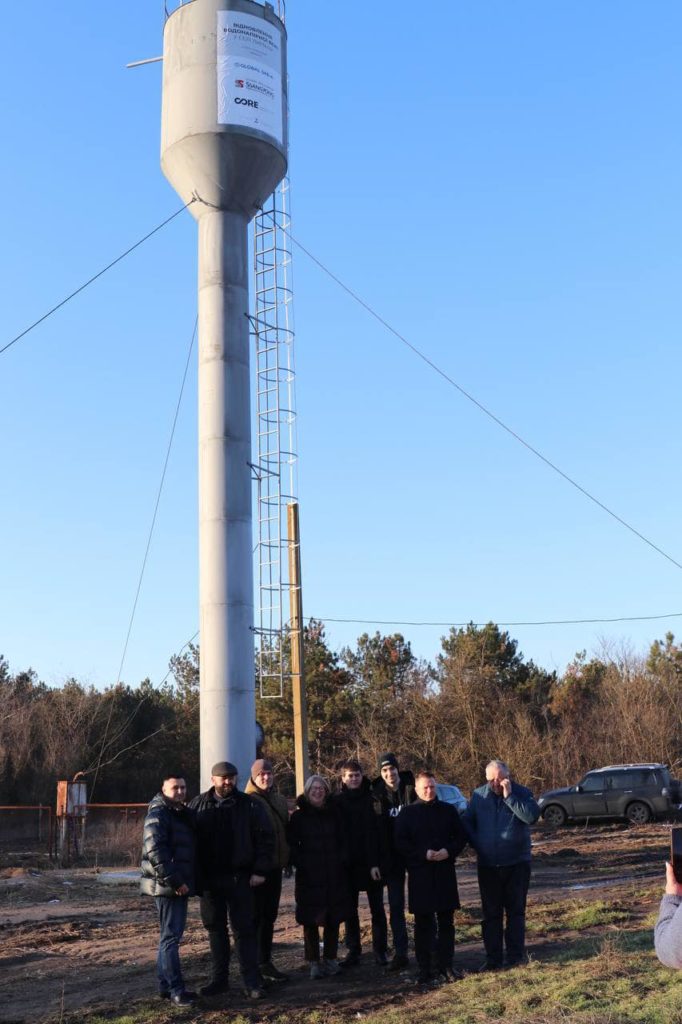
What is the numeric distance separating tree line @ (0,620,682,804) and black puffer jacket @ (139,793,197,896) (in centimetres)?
2868

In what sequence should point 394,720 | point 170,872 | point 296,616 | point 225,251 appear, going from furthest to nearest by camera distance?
point 394,720 → point 296,616 → point 225,251 → point 170,872

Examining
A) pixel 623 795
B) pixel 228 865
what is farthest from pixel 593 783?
pixel 228 865

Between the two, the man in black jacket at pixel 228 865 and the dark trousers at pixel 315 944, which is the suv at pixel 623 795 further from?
the man in black jacket at pixel 228 865

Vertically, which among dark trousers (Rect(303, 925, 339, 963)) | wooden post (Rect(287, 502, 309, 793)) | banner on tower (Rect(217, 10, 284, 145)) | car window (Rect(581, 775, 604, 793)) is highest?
banner on tower (Rect(217, 10, 284, 145))

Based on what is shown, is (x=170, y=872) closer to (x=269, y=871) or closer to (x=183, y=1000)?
(x=183, y=1000)

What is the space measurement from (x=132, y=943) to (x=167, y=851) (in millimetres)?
4189

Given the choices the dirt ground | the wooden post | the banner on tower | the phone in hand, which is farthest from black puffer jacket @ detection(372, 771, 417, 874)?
the banner on tower

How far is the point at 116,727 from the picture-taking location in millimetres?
43156

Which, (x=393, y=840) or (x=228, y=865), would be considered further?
(x=393, y=840)

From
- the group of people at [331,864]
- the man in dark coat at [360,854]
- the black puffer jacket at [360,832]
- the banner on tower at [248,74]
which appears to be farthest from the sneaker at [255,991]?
the banner on tower at [248,74]

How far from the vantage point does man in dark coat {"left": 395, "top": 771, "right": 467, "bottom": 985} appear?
9.72 metres

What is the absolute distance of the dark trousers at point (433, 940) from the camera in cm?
968

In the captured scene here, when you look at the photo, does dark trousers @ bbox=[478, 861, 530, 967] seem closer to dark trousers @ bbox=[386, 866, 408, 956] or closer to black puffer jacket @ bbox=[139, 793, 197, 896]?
dark trousers @ bbox=[386, 866, 408, 956]

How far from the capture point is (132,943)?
1288 centimetres
